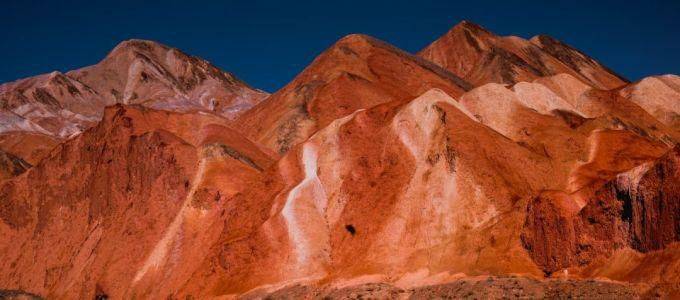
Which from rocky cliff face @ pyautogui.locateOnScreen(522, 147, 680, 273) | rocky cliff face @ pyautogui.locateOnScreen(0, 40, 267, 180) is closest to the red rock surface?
rocky cliff face @ pyautogui.locateOnScreen(522, 147, 680, 273)

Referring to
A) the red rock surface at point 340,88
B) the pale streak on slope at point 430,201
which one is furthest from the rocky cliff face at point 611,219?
the red rock surface at point 340,88

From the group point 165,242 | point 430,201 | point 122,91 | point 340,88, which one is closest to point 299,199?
point 430,201

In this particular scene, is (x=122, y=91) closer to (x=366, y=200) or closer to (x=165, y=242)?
(x=165, y=242)

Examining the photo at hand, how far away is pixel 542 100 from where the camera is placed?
62.8 meters

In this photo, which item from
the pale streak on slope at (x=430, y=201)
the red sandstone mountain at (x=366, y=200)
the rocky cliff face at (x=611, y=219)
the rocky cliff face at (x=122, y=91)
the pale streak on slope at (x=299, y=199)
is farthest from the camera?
the rocky cliff face at (x=122, y=91)

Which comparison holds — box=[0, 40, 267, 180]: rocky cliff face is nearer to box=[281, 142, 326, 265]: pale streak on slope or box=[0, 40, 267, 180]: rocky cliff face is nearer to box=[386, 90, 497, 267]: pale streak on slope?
box=[281, 142, 326, 265]: pale streak on slope

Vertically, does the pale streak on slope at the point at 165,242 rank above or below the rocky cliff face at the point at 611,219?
above

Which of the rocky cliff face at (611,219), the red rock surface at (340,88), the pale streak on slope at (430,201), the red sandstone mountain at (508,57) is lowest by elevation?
the rocky cliff face at (611,219)

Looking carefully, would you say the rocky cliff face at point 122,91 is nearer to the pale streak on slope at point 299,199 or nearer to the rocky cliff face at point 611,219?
the pale streak on slope at point 299,199

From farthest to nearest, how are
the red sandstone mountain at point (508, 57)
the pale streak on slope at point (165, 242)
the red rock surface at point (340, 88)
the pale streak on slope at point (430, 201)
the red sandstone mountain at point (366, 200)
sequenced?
1. the red sandstone mountain at point (508, 57)
2. the red rock surface at point (340, 88)
3. the pale streak on slope at point (165, 242)
4. the pale streak on slope at point (430, 201)
5. the red sandstone mountain at point (366, 200)

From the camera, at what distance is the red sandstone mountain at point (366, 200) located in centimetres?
3728

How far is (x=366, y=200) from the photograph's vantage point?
167 ft

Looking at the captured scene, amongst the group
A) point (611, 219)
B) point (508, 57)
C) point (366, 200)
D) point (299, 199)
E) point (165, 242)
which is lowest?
point (611, 219)

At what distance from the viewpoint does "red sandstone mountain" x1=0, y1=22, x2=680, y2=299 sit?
3728cm
